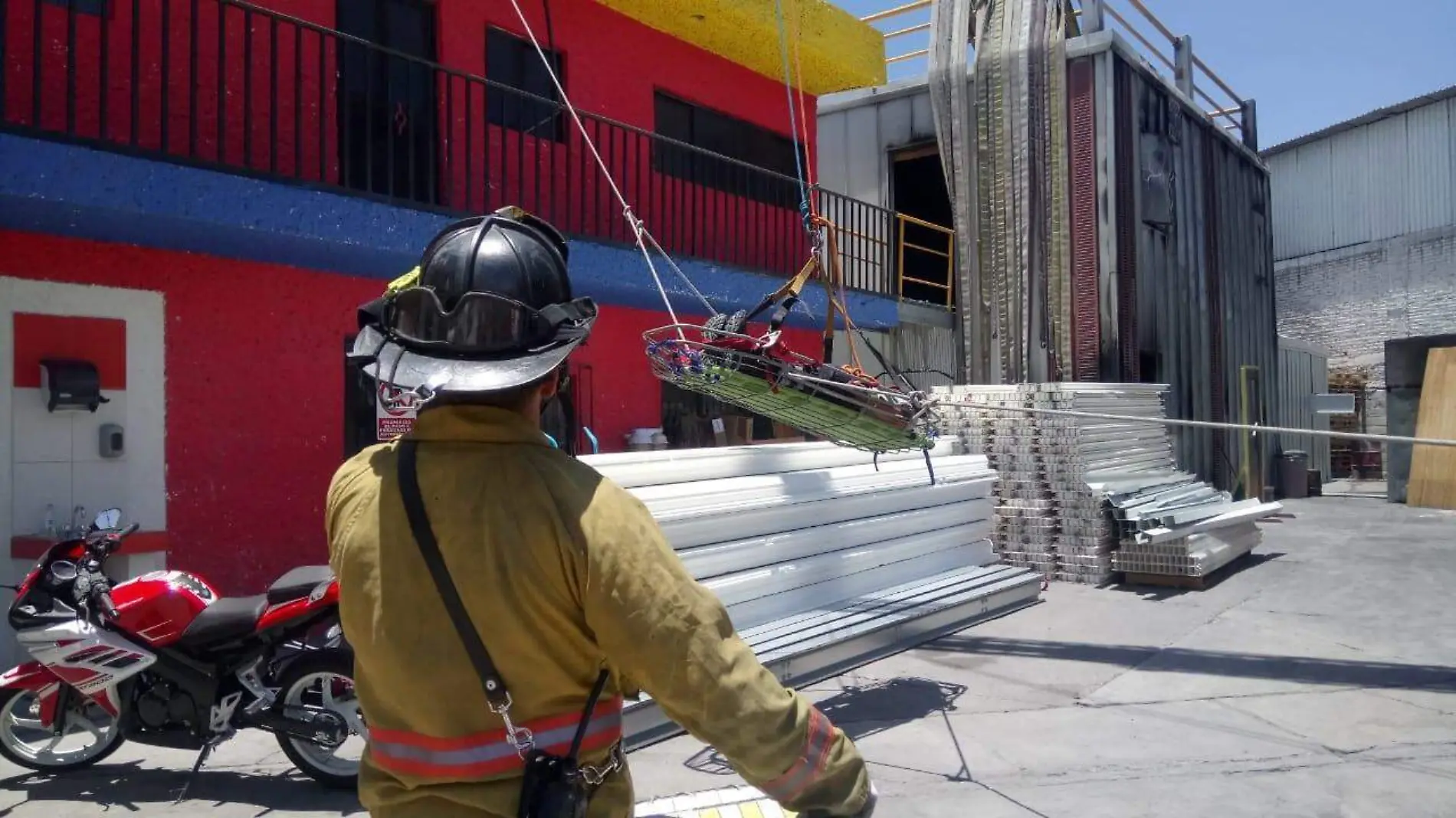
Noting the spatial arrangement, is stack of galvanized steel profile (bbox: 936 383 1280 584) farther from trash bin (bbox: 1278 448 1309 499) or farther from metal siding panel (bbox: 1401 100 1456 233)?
metal siding panel (bbox: 1401 100 1456 233)

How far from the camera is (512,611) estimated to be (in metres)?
1.56

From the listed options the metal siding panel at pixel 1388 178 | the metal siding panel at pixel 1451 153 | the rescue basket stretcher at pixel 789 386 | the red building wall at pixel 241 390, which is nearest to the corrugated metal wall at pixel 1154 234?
the rescue basket stretcher at pixel 789 386

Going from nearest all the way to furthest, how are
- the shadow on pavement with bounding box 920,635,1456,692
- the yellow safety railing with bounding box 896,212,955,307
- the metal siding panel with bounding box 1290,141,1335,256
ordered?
the shadow on pavement with bounding box 920,635,1456,692, the yellow safety railing with bounding box 896,212,955,307, the metal siding panel with bounding box 1290,141,1335,256

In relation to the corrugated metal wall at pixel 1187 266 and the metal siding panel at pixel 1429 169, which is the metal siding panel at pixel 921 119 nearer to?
the corrugated metal wall at pixel 1187 266

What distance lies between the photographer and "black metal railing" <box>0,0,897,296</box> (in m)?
6.27

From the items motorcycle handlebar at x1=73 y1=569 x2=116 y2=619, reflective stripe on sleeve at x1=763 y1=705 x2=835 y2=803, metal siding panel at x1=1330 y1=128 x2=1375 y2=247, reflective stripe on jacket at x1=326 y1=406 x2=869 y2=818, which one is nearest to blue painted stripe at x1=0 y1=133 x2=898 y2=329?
motorcycle handlebar at x1=73 y1=569 x2=116 y2=619

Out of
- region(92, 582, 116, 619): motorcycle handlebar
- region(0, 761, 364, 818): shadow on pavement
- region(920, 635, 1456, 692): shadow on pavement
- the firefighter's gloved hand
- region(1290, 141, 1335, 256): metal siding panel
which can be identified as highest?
region(1290, 141, 1335, 256): metal siding panel

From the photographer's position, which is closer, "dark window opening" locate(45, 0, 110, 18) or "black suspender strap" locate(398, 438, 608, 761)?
"black suspender strap" locate(398, 438, 608, 761)

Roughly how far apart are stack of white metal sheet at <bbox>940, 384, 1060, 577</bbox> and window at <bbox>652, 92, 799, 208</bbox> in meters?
3.21

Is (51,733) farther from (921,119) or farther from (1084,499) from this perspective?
(921,119)

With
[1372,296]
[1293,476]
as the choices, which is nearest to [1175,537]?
[1293,476]

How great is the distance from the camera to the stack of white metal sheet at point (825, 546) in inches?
221

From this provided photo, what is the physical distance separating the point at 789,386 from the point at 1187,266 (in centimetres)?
1058

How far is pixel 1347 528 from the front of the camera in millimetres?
13172
